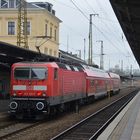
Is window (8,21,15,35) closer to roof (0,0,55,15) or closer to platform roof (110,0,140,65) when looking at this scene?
roof (0,0,55,15)

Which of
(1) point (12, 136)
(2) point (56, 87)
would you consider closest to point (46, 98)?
(2) point (56, 87)

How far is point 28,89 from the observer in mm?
23984

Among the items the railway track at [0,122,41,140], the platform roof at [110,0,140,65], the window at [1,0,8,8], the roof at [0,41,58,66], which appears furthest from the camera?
the window at [1,0,8,8]

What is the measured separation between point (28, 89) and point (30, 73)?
2.71ft

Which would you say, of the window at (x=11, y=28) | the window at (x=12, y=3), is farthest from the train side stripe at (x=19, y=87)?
the window at (x=12, y=3)

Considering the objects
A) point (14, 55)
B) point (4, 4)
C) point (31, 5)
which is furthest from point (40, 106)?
point (4, 4)

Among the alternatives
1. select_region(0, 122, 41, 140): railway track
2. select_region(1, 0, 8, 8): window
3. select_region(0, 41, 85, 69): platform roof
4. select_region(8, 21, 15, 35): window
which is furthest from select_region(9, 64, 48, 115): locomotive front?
select_region(1, 0, 8, 8): window

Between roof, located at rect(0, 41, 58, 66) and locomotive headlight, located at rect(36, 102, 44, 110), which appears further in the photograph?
roof, located at rect(0, 41, 58, 66)

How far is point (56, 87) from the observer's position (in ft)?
81.7

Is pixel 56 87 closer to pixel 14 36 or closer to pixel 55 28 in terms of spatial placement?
pixel 14 36

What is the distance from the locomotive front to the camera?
932 inches

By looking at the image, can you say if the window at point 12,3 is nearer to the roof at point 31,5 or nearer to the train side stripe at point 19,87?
the roof at point 31,5

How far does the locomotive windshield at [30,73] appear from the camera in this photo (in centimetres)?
2412

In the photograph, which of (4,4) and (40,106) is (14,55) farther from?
(4,4)
